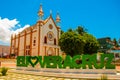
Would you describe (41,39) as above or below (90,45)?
above

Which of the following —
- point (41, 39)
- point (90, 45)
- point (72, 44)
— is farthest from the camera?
point (41, 39)

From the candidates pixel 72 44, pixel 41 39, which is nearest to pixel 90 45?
pixel 72 44

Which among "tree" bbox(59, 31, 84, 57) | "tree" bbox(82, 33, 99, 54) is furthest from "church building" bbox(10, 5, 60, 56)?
"tree" bbox(82, 33, 99, 54)

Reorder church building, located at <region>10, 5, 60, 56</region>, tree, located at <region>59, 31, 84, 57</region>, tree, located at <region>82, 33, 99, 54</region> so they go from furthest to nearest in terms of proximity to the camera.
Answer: church building, located at <region>10, 5, 60, 56</region>
tree, located at <region>82, 33, 99, 54</region>
tree, located at <region>59, 31, 84, 57</region>

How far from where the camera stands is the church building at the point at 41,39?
140 ft

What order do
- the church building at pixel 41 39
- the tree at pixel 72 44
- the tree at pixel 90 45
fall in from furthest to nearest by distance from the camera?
the church building at pixel 41 39 → the tree at pixel 90 45 → the tree at pixel 72 44

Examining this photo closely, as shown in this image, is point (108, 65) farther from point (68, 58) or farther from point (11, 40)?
point (11, 40)

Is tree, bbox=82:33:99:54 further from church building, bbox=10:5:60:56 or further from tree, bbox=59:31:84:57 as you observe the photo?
church building, bbox=10:5:60:56

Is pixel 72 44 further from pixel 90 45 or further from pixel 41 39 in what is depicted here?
pixel 41 39

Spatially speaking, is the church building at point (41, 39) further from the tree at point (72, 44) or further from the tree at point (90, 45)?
the tree at point (90, 45)

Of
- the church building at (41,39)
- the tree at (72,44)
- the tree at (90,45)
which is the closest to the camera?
the tree at (72,44)

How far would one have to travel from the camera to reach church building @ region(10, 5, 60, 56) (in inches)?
1676

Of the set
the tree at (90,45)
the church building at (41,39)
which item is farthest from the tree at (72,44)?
the church building at (41,39)

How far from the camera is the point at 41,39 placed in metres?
42.5
